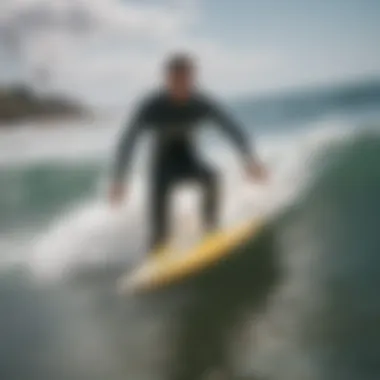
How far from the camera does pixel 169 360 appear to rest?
118 centimetres

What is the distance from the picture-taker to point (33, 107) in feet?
4.01

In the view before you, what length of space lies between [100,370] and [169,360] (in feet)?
0.37

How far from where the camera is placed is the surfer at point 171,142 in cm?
120

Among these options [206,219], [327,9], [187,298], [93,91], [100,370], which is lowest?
[100,370]

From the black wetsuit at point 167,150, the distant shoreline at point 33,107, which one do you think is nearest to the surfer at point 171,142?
the black wetsuit at point 167,150

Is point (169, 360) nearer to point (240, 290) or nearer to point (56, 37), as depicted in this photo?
point (240, 290)

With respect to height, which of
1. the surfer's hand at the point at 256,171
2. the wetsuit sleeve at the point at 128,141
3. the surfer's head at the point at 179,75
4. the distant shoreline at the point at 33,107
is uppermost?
the surfer's head at the point at 179,75

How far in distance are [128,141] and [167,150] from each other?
0.07 meters

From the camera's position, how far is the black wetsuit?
3.93 feet

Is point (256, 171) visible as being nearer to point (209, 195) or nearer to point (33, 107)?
point (209, 195)

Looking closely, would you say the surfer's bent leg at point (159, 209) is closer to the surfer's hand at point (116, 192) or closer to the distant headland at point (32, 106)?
the surfer's hand at point (116, 192)

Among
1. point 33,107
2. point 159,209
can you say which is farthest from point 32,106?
point 159,209

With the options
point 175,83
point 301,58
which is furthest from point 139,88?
point 301,58

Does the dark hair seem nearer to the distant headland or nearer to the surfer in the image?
the surfer
